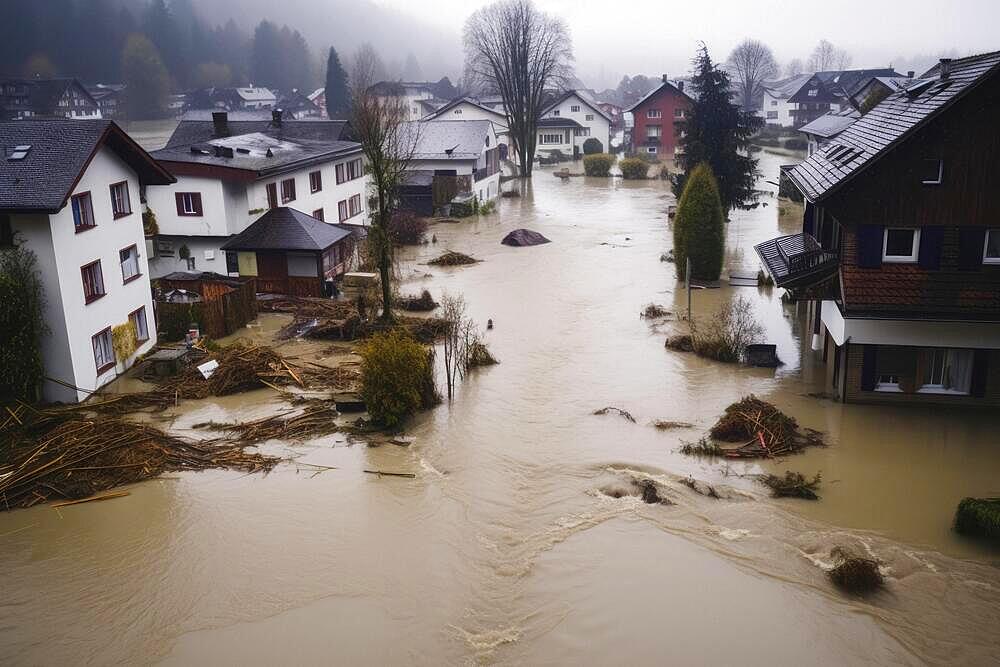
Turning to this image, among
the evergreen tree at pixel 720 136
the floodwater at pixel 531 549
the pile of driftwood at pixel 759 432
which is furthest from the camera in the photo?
the evergreen tree at pixel 720 136

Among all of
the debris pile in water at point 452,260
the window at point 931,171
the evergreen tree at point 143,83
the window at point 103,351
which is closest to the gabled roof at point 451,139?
the debris pile in water at point 452,260

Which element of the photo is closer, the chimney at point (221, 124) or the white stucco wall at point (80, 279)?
the white stucco wall at point (80, 279)

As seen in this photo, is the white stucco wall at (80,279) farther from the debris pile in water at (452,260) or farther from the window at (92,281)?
the debris pile in water at (452,260)

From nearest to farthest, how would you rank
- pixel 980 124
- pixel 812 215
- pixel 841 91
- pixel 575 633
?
pixel 575 633
pixel 980 124
pixel 812 215
pixel 841 91

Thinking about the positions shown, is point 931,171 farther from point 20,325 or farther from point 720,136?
point 720,136

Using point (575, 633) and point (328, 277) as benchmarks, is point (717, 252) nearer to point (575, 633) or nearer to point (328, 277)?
point (328, 277)

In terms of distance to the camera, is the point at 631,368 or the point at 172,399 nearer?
the point at 172,399

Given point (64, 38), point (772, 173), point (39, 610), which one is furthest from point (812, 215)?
point (64, 38)
